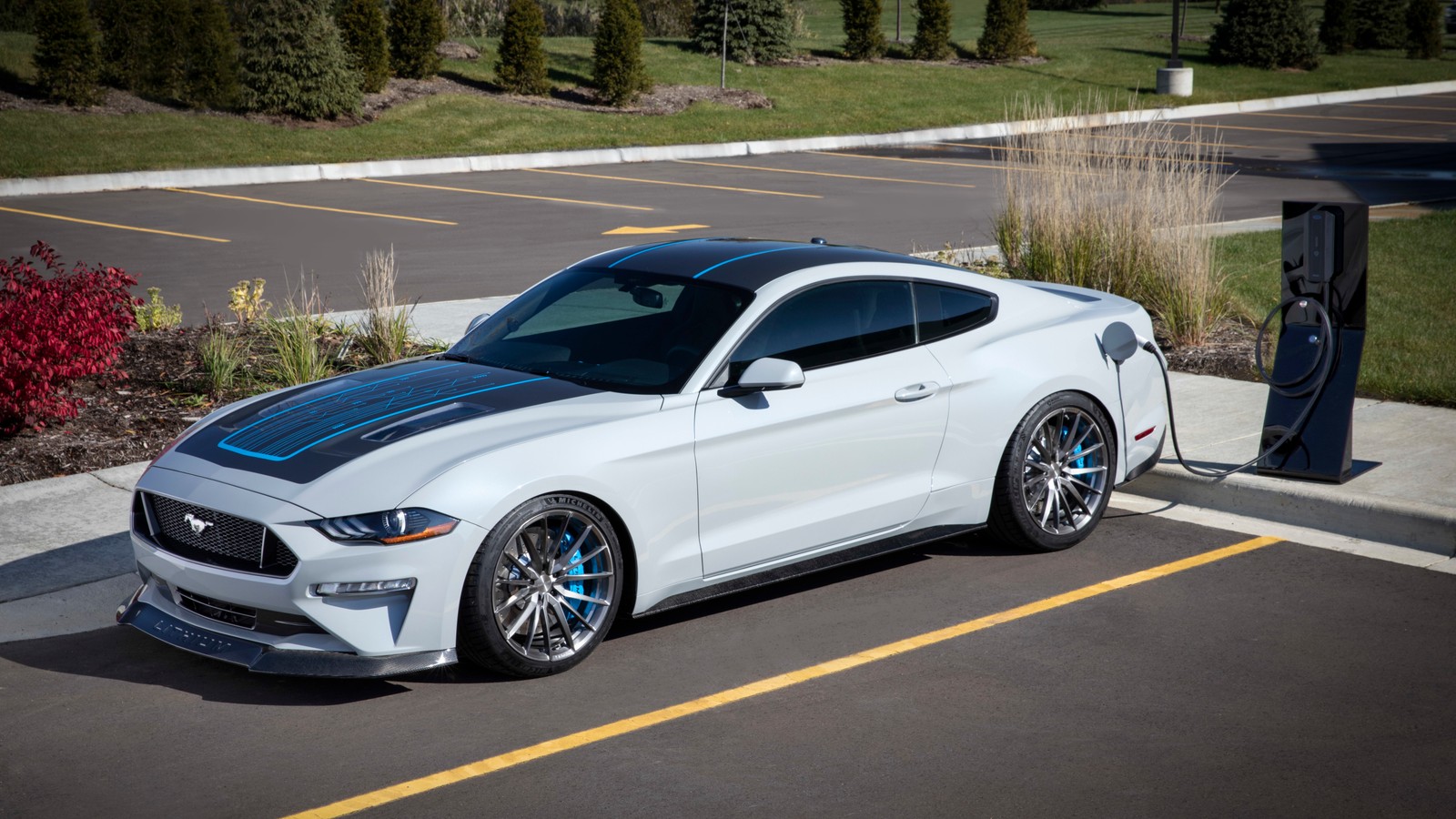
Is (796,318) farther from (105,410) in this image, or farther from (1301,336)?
(105,410)

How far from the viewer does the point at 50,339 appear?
27.9 ft

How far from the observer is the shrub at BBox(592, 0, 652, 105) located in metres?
30.5

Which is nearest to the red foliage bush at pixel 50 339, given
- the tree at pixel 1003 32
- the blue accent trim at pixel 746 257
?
the blue accent trim at pixel 746 257

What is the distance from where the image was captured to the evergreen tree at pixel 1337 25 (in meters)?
46.1

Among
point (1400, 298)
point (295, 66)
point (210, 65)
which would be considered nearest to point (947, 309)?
Answer: point (1400, 298)

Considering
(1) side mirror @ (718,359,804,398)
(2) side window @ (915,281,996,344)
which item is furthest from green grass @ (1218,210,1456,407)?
(1) side mirror @ (718,359,804,398)

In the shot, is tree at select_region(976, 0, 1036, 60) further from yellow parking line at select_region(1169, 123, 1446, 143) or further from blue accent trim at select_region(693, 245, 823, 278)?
blue accent trim at select_region(693, 245, 823, 278)

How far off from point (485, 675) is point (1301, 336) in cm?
467

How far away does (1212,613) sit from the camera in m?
6.36

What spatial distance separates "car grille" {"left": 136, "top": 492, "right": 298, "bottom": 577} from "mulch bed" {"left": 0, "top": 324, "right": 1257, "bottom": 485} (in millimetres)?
3118

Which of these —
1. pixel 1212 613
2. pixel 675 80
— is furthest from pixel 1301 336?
pixel 675 80

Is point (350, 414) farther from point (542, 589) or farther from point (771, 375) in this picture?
point (771, 375)

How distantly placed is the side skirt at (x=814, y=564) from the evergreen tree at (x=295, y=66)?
2298cm

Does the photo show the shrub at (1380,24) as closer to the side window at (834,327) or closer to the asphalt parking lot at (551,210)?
the asphalt parking lot at (551,210)
